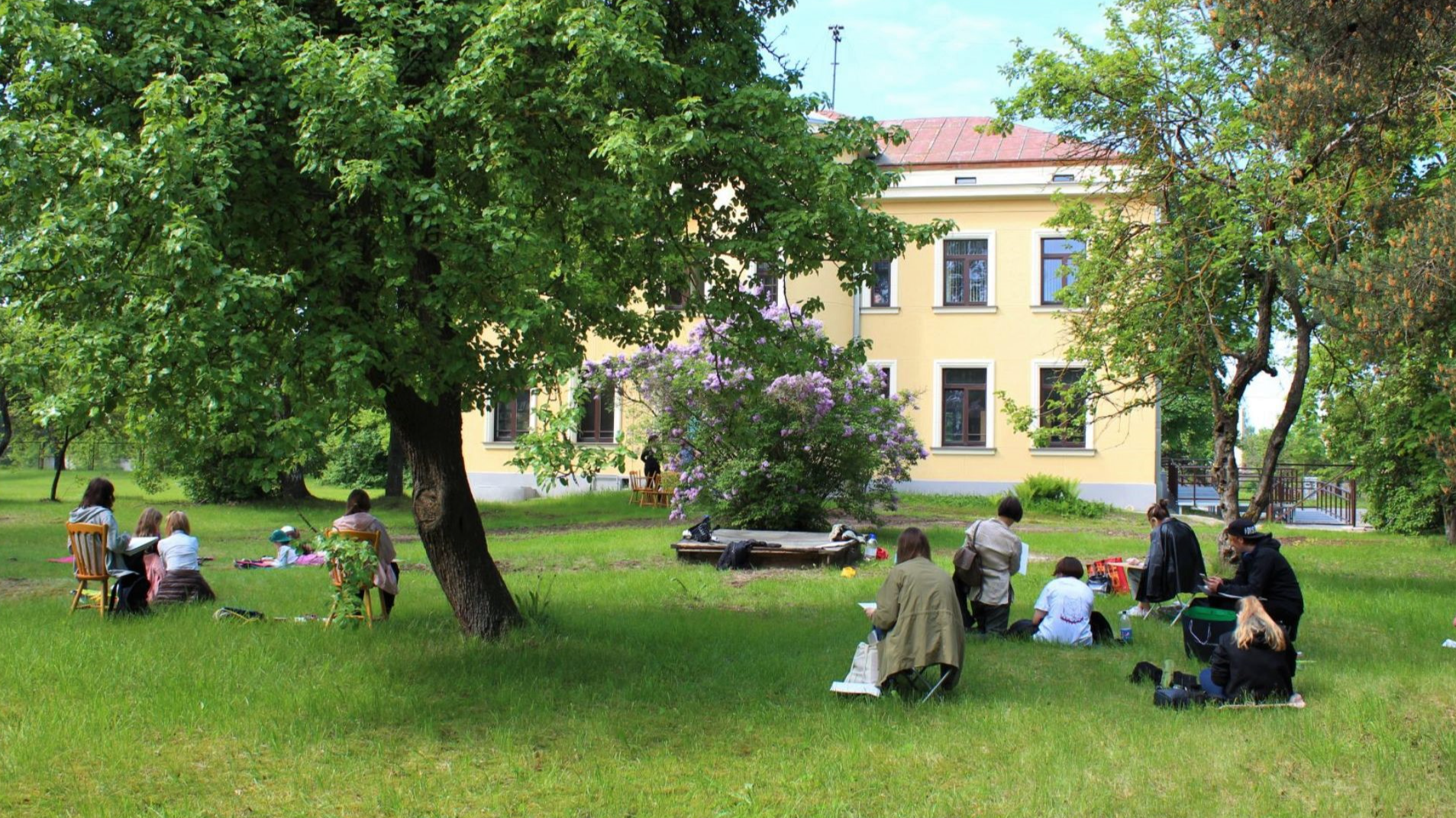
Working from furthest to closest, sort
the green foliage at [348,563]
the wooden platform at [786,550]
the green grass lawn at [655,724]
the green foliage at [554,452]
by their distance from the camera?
1. the wooden platform at [786,550]
2. the green foliage at [348,563]
3. the green foliage at [554,452]
4. the green grass lawn at [655,724]

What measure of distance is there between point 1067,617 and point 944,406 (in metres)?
21.4

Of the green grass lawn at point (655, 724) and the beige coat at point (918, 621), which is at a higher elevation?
the beige coat at point (918, 621)

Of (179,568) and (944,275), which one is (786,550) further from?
(944,275)

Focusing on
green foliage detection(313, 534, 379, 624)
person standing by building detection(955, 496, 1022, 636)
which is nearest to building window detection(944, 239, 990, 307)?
person standing by building detection(955, 496, 1022, 636)

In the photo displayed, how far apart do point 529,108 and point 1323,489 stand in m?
30.0

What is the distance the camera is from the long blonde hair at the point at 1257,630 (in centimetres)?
764

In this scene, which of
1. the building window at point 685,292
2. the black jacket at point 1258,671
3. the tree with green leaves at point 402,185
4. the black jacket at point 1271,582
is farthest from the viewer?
the building window at point 685,292

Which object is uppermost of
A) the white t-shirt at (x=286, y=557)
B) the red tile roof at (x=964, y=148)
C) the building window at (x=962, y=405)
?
the red tile roof at (x=964, y=148)

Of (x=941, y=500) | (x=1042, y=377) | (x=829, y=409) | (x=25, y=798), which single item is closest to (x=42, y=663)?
(x=25, y=798)

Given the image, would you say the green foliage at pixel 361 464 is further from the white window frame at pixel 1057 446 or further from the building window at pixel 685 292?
the building window at pixel 685 292

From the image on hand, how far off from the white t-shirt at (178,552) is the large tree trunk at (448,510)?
3.47 m

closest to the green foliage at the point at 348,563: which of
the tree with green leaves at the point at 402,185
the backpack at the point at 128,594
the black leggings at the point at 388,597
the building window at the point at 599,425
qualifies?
the tree with green leaves at the point at 402,185

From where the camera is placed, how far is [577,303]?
30.1 feet

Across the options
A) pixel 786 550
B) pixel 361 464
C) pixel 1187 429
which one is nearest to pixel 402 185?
pixel 786 550
